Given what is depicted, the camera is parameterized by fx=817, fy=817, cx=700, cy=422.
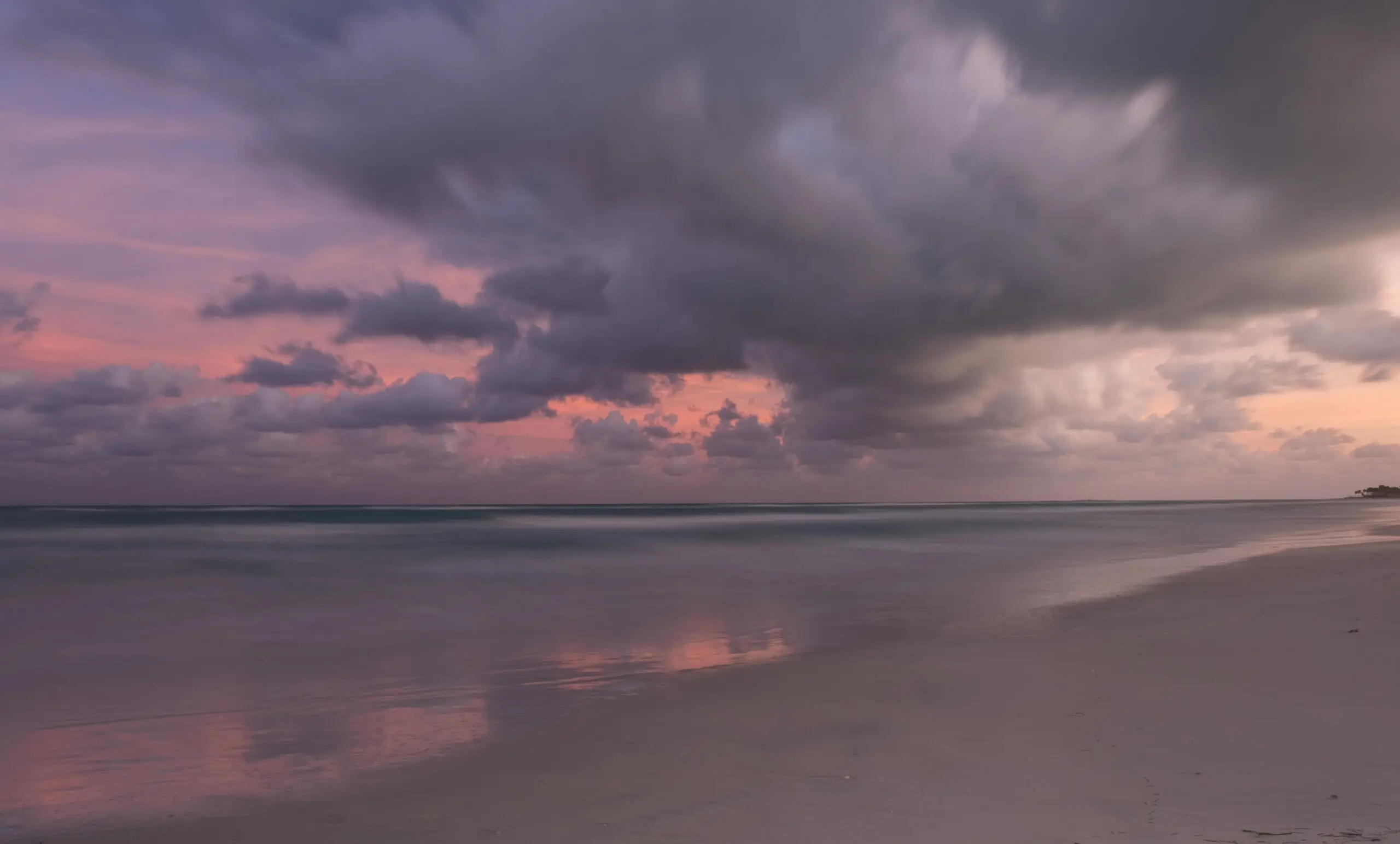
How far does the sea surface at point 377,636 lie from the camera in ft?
23.8

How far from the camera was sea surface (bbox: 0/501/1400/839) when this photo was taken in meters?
7.25

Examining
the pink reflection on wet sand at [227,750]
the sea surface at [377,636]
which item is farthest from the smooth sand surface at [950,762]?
the sea surface at [377,636]

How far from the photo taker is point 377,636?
14.9 metres

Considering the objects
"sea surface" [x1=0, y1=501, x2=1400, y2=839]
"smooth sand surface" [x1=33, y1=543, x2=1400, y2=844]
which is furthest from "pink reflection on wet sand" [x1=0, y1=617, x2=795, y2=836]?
"smooth sand surface" [x1=33, y1=543, x2=1400, y2=844]

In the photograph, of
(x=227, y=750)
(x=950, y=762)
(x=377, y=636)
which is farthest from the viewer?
(x=377, y=636)

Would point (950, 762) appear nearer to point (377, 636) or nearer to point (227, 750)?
point (227, 750)

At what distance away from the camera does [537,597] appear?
21.0 m

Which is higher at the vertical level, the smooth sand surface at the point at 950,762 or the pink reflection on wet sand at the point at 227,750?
the smooth sand surface at the point at 950,762

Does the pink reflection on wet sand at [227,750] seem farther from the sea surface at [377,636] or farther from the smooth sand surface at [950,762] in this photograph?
the smooth sand surface at [950,762]

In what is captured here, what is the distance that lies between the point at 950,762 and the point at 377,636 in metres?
11.7

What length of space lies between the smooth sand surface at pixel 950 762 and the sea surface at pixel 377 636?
999mm

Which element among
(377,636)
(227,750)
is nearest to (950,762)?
(227,750)

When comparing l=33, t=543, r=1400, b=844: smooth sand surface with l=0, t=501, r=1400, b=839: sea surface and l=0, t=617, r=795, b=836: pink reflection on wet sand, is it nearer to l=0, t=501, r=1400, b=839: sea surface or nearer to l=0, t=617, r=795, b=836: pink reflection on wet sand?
l=0, t=617, r=795, b=836: pink reflection on wet sand

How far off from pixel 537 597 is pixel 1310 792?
17781 mm
